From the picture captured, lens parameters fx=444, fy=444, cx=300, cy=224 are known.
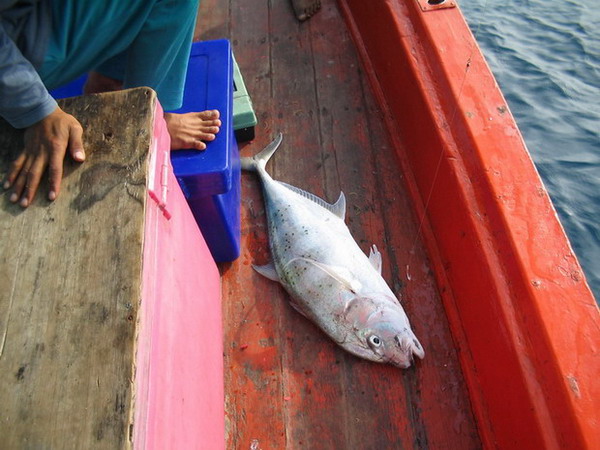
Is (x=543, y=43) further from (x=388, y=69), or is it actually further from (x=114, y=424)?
(x=114, y=424)

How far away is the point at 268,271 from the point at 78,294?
1.34 meters

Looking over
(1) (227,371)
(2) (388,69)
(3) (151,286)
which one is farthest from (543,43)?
(3) (151,286)

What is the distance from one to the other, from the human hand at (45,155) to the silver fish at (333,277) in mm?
1250

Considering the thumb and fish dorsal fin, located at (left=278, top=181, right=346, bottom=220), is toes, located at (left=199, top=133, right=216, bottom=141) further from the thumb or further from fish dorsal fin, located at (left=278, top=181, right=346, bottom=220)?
fish dorsal fin, located at (left=278, top=181, right=346, bottom=220)

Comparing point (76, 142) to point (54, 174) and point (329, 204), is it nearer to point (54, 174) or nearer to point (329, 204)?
point (54, 174)

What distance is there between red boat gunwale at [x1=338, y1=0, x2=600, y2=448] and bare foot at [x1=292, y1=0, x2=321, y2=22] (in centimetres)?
105

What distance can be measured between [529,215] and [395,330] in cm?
73

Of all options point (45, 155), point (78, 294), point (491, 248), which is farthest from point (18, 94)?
point (491, 248)

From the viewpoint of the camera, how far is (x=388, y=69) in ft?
9.30

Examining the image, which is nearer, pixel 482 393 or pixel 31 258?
pixel 31 258

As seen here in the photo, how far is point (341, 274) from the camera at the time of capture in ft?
7.12

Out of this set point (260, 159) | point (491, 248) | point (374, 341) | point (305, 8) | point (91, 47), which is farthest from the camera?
point (305, 8)

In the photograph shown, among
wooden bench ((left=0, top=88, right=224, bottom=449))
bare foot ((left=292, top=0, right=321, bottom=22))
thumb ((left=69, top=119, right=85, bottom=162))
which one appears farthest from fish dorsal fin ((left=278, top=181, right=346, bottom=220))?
bare foot ((left=292, top=0, right=321, bottom=22))

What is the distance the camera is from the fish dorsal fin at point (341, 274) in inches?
83.1
